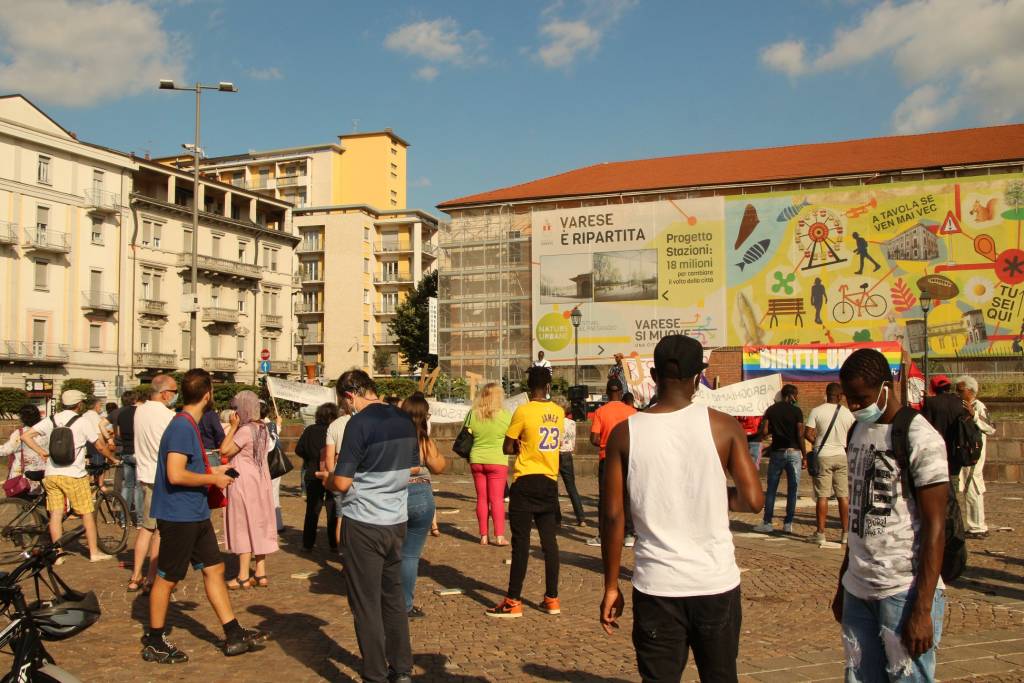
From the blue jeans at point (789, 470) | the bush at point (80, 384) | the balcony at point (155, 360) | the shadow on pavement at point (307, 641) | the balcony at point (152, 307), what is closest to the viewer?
the shadow on pavement at point (307, 641)

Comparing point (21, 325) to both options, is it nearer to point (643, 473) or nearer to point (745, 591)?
point (745, 591)

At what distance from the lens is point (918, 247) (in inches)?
1853

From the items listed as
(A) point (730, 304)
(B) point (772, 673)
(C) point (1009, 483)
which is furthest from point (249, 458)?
(A) point (730, 304)

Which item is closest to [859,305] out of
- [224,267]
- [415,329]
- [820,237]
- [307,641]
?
[820,237]

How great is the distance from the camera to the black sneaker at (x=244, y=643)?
6.55m

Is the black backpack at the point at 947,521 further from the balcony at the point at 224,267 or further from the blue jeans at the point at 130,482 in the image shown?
the balcony at the point at 224,267

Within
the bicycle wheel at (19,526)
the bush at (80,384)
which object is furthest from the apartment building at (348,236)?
the bicycle wheel at (19,526)

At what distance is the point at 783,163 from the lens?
177 ft

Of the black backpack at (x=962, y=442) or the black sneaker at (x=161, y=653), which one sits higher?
the black backpack at (x=962, y=442)

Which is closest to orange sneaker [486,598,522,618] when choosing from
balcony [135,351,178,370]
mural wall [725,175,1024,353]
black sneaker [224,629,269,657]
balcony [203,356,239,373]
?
black sneaker [224,629,269,657]

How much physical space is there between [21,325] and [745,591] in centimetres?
5643

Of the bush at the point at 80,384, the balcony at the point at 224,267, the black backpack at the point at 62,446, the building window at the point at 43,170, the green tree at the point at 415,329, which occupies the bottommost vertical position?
the bush at the point at 80,384

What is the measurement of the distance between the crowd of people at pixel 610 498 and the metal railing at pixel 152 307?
5341cm

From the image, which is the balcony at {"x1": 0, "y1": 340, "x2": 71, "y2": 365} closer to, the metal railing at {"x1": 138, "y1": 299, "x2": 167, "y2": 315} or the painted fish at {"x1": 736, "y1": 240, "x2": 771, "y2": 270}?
the metal railing at {"x1": 138, "y1": 299, "x2": 167, "y2": 315}
